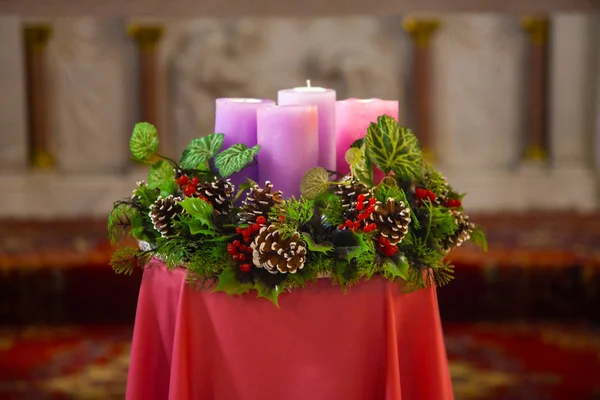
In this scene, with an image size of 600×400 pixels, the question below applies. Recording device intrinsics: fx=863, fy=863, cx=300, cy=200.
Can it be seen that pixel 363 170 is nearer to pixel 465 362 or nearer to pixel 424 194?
pixel 424 194

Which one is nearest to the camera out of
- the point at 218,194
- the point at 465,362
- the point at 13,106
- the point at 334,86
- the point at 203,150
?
the point at 218,194

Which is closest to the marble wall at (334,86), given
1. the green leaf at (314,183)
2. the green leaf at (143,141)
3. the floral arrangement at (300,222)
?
the green leaf at (143,141)

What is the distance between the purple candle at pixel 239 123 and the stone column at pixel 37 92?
2.81 metres

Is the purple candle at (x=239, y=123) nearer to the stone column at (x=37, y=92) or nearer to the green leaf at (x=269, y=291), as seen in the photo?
the green leaf at (x=269, y=291)

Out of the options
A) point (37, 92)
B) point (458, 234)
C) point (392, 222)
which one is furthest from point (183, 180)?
point (37, 92)

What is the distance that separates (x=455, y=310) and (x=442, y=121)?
1417 mm

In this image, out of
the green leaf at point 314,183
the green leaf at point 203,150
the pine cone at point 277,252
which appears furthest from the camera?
the green leaf at point 203,150

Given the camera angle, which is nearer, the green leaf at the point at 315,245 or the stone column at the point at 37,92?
the green leaf at the point at 315,245

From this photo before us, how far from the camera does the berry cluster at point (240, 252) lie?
133 cm

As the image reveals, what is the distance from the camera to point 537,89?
419 cm

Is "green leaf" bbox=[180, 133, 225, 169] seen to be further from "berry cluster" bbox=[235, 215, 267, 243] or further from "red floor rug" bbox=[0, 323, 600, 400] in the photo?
"red floor rug" bbox=[0, 323, 600, 400]

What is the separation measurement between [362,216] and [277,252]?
0.15 meters

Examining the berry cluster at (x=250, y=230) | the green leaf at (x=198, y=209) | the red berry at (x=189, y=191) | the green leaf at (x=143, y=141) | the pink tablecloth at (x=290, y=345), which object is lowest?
the pink tablecloth at (x=290, y=345)

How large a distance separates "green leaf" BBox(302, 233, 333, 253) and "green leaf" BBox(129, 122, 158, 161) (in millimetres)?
378
